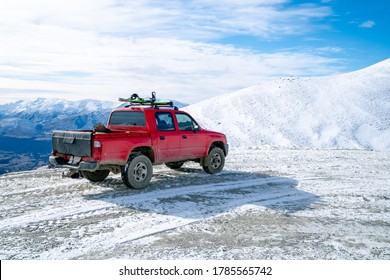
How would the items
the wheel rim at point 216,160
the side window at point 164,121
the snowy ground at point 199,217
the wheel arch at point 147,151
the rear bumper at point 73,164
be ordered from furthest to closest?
1. the wheel rim at point 216,160
2. the side window at point 164,121
3. the wheel arch at point 147,151
4. the rear bumper at point 73,164
5. the snowy ground at point 199,217

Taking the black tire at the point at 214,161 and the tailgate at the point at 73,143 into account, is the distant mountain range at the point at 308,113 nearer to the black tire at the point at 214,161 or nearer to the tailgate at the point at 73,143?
the black tire at the point at 214,161

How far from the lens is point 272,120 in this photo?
27625mm

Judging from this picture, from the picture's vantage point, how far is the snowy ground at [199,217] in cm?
451

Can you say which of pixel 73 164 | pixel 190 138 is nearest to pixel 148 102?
pixel 190 138

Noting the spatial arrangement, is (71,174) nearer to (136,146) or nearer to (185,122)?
(136,146)

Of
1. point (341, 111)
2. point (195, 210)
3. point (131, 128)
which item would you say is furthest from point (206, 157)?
point (341, 111)

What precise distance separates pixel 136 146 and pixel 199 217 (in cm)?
267

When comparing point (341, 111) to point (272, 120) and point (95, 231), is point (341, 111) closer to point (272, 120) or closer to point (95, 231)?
point (272, 120)

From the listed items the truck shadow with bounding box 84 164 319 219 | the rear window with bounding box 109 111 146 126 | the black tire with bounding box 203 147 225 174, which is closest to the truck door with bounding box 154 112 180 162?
the rear window with bounding box 109 111 146 126

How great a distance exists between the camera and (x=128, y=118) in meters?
8.68

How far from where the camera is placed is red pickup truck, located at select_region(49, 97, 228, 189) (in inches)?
283

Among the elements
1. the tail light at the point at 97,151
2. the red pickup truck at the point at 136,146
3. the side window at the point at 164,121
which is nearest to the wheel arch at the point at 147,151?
the red pickup truck at the point at 136,146
